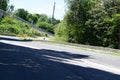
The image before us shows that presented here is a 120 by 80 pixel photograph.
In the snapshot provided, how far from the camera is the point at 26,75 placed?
12492 millimetres

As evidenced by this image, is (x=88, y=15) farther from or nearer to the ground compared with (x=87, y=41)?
farther from the ground

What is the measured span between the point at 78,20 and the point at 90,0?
3.87 meters

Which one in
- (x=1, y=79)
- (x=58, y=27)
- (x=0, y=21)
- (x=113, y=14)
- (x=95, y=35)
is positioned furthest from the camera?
(x=0, y=21)

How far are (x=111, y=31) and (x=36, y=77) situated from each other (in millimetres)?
41027

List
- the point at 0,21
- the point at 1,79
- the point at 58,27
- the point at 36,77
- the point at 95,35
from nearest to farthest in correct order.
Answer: the point at 1,79, the point at 36,77, the point at 95,35, the point at 58,27, the point at 0,21

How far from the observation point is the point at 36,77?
40.0 ft

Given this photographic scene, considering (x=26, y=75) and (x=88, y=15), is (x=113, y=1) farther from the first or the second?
(x=26, y=75)

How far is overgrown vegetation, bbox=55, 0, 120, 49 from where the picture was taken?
172 feet

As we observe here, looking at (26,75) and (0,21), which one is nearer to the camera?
(26,75)

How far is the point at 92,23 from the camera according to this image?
5647 cm

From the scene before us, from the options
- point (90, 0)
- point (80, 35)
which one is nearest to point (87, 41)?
point (80, 35)

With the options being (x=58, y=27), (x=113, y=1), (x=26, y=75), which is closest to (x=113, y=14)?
(x=113, y=1)

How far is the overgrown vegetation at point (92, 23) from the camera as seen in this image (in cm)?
5244

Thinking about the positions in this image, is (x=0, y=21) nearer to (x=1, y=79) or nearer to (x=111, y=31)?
(x=111, y=31)
